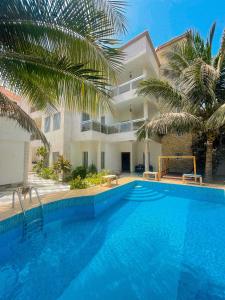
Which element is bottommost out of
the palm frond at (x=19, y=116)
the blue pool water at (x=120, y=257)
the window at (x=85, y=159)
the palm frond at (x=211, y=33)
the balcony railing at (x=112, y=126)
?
the blue pool water at (x=120, y=257)

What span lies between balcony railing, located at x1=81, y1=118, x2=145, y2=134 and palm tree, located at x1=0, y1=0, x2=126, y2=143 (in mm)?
11280

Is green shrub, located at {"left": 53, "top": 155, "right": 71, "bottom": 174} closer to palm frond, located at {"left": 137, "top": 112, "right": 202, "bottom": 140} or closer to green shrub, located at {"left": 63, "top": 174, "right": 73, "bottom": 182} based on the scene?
green shrub, located at {"left": 63, "top": 174, "right": 73, "bottom": 182}

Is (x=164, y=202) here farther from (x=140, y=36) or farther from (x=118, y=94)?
(x=140, y=36)

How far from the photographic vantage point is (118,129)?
656 inches

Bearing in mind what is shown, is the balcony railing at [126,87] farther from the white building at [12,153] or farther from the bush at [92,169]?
the white building at [12,153]

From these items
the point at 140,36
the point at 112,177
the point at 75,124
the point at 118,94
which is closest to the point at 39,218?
the point at 112,177

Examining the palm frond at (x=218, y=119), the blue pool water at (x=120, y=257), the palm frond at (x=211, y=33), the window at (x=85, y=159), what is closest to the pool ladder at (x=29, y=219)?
the blue pool water at (x=120, y=257)

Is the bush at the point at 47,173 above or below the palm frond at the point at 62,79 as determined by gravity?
below

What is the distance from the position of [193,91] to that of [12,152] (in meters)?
13.2

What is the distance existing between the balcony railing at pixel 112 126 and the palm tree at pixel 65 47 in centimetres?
1128

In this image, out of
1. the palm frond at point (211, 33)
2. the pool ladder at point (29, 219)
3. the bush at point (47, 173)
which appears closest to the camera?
the pool ladder at point (29, 219)

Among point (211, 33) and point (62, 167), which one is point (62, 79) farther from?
point (211, 33)

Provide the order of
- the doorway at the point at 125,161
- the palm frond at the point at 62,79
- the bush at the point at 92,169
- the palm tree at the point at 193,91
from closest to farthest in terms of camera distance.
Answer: the palm frond at the point at 62,79 < the palm tree at the point at 193,91 < the bush at the point at 92,169 < the doorway at the point at 125,161

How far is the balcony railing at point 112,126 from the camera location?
15461 mm
